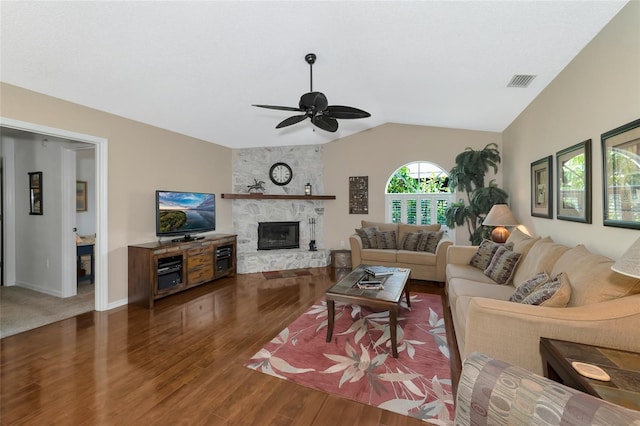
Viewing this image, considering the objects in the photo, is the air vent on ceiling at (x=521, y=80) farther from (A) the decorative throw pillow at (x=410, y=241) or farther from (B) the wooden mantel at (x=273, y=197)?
(B) the wooden mantel at (x=273, y=197)

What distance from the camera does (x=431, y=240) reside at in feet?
16.0

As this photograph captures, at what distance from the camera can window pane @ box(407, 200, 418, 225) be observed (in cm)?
580

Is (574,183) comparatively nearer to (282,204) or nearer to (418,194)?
(418,194)

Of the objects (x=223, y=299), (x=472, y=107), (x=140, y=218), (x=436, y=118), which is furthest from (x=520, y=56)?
(x=140, y=218)

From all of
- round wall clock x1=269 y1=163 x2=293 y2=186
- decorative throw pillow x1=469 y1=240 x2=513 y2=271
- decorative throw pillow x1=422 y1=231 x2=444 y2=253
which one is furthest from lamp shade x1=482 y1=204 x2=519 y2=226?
round wall clock x1=269 y1=163 x2=293 y2=186

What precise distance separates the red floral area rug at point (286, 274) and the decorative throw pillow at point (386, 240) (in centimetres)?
148

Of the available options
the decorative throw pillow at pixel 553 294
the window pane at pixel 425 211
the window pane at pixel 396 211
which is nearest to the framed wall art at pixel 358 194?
the window pane at pixel 396 211

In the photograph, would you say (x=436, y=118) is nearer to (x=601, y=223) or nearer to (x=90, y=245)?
(x=601, y=223)

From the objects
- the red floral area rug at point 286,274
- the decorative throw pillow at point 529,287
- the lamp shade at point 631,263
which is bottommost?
the red floral area rug at point 286,274

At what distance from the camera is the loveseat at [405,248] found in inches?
181

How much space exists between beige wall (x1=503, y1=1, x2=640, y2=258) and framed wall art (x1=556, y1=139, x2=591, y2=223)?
6 centimetres

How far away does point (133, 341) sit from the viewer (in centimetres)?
273

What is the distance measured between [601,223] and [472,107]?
8.03 ft

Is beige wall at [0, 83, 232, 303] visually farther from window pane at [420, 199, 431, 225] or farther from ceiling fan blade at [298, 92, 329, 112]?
window pane at [420, 199, 431, 225]
